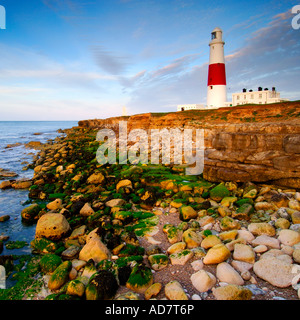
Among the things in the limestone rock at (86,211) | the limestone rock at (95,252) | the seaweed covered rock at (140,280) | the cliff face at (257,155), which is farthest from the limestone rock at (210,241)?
the cliff face at (257,155)

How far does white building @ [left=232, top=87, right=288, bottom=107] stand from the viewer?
3016cm

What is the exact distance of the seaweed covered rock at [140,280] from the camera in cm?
399

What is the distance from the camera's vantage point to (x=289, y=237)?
484cm

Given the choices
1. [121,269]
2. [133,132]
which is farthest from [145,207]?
[133,132]

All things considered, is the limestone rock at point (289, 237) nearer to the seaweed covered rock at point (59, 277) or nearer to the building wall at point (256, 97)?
the seaweed covered rock at point (59, 277)

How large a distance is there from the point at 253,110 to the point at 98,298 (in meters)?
17.0

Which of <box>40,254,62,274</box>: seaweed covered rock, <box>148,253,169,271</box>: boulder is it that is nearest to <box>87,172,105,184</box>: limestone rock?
<box>40,254,62,274</box>: seaweed covered rock

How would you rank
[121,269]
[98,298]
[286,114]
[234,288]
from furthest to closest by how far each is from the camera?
[286,114], [121,269], [98,298], [234,288]

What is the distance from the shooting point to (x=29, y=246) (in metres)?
5.96

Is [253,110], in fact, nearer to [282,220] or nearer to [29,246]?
[282,220]

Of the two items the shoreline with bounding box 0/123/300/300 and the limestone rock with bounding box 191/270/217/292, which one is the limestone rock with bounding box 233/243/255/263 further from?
the limestone rock with bounding box 191/270/217/292

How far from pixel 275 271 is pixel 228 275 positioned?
0.89 meters

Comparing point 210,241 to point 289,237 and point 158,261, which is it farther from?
point 289,237

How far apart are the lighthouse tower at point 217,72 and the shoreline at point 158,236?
20108 millimetres
